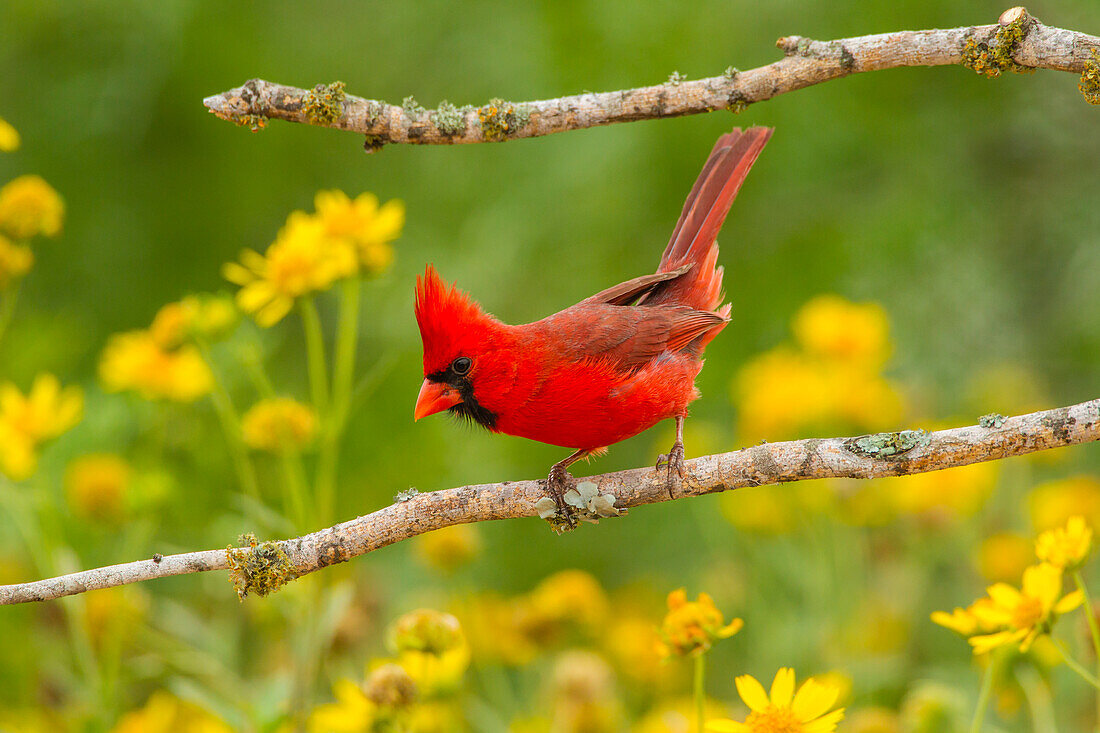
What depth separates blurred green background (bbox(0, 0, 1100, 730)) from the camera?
13.0 ft

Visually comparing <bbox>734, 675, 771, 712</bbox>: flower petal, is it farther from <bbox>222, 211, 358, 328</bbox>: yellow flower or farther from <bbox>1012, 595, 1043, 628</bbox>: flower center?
<bbox>222, 211, 358, 328</bbox>: yellow flower

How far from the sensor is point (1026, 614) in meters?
1.53

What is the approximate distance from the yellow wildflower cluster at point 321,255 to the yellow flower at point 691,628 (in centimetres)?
94

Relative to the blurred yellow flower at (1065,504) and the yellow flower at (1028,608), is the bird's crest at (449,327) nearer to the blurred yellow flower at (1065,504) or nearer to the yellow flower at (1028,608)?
the yellow flower at (1028,608)

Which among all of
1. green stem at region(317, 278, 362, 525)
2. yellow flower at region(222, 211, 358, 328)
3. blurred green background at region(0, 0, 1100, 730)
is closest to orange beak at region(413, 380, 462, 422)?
green stem at region(317, 278, 362, 525)

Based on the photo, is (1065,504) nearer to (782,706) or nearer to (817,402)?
(817,402)

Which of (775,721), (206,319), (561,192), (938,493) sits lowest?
(775,721)

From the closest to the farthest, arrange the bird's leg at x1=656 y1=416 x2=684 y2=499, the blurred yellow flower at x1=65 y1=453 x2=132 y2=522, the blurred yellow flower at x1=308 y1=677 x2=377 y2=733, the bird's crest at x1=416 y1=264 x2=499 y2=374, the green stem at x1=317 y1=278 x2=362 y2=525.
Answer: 1. the bird's leg at x1=656 y1=416 x2=684 y2=499
2. the blurred yellow flower at x1=308 y1=677 x2=377 y2=733
3. the bird's crest at x1=416 y1=264 x2=499 y2=374
4. the green stem at x1=317 y1=278 x2=362 y2=525
5. the blurred yellow flower at x1=65 y1=453 x2=132 y2=522

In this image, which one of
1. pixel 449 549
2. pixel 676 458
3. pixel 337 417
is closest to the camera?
pixel 676 458

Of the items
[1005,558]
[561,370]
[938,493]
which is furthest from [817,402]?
[561,370]

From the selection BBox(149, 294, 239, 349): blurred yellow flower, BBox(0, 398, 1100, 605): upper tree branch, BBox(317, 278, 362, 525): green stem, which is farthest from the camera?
BBox(149, 294, 239, 349): blurred yellow flower

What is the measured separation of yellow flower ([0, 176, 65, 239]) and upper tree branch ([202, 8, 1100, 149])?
66 cm

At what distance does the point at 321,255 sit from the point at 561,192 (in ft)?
7.26

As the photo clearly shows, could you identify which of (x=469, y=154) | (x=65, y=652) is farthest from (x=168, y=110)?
(x=65, y=652)
